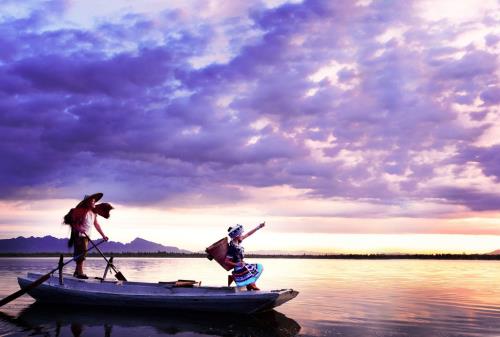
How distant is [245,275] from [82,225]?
22.7 feet

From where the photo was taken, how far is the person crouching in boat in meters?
15.7

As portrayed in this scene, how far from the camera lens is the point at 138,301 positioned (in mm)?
16812

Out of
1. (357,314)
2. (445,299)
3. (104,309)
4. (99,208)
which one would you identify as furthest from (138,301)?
(445,299)

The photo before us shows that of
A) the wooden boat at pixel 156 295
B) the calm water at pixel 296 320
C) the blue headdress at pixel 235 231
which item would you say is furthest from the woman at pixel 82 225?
the blue headdress at pixel 235 231

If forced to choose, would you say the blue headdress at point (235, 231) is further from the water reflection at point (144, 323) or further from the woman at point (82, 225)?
the woman at point (82, 225)

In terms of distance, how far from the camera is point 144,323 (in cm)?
1511

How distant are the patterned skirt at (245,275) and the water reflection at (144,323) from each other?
1109 millimetres

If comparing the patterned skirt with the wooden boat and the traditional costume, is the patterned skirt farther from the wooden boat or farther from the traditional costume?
the wooden boat

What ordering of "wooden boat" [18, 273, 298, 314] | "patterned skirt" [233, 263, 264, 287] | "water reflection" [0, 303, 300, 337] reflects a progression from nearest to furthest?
"water reflection" [0, 303, 300, 337] < "wooden boat" [18, 273, 298, 314] < "patterned skirt" [233, 263, 264, 287]

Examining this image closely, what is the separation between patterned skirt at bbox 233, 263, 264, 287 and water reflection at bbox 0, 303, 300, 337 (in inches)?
43.7

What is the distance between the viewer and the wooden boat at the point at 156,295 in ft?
50.5

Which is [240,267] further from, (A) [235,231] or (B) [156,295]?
(B) [156,295]

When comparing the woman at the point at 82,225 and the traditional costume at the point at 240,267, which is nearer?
the traditional costume at the point at 240,267

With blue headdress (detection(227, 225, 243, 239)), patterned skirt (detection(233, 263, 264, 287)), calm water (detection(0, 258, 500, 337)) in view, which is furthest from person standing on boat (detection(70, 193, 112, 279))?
patterned skirt (detection(233, 263, 264, 287))
